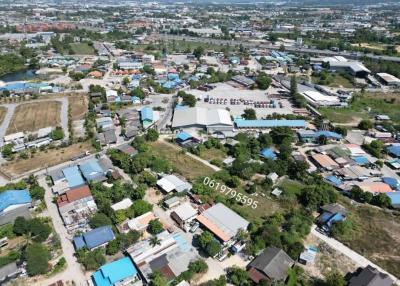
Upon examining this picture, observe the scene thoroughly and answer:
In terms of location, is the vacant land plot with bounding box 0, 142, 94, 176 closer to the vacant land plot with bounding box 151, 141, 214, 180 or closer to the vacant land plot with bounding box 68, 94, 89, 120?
the vacant land plot with bounding box 151, 141, 214, 180

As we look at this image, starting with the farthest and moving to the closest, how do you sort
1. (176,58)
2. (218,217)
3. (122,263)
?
(176,58), (218,217), (122,263)

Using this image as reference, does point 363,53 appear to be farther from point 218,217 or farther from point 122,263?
point 122,263

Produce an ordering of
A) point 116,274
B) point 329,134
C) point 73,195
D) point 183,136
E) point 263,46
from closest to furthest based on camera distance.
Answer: point 116,274 < point 73,195 < point 183,136 < point 329,134 < point 263,46

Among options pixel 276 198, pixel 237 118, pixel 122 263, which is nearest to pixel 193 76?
pixel 237 118

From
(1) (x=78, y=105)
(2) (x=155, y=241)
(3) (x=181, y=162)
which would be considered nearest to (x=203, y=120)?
(3) (x=181, y=162)

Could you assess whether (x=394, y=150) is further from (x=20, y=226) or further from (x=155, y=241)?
(x=20, y=226)

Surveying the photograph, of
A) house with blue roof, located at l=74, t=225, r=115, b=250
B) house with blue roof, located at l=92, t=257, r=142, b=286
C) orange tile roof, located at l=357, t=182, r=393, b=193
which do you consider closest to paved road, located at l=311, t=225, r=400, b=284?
orange tile roof, located at l=357, t=182, r=393, b=193

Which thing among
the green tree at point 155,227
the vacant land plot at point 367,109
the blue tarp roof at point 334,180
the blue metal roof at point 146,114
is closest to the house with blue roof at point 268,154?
the blue tarp roof at point 334,180
